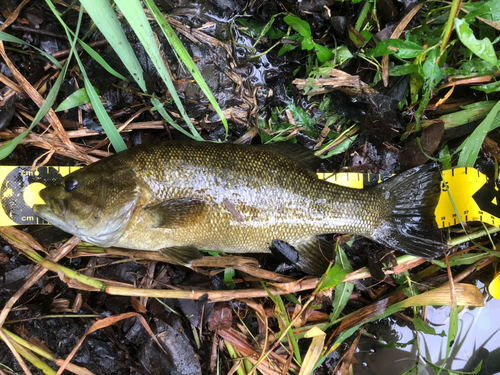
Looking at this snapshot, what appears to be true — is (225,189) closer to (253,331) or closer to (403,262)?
(253,331)

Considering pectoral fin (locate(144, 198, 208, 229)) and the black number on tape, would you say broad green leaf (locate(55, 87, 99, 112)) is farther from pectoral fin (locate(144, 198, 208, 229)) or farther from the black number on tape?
the black number on tape

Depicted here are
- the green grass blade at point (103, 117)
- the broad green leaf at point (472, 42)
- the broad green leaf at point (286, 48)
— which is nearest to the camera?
the broad green leaf at point (472, 42)

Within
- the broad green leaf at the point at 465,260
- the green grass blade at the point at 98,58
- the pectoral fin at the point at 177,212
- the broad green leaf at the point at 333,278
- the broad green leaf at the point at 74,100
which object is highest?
the green grass blade at the point at 98,58

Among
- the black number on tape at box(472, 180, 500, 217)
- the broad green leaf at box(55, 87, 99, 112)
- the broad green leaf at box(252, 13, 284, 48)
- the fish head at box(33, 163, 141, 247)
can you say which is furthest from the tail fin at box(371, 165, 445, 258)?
the broad green leaf at box(55, 87, 99, 112)

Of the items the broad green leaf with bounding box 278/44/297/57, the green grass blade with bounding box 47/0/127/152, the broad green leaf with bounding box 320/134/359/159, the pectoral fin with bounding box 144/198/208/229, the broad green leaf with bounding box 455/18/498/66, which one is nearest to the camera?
the broad green leaf with bounding box 455/18/498/66

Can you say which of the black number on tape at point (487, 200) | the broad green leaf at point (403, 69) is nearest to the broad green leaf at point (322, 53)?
the broad green leaf at point (403, 69)

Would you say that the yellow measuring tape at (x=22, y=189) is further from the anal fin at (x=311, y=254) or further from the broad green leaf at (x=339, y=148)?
the broad green leaf at (x=339, y=148)

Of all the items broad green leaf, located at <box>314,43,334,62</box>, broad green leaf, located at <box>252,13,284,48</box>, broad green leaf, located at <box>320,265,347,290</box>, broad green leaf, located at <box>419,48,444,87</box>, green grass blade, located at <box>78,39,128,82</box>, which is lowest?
broad green leaf, located at <box>320,265,347,290</box>
